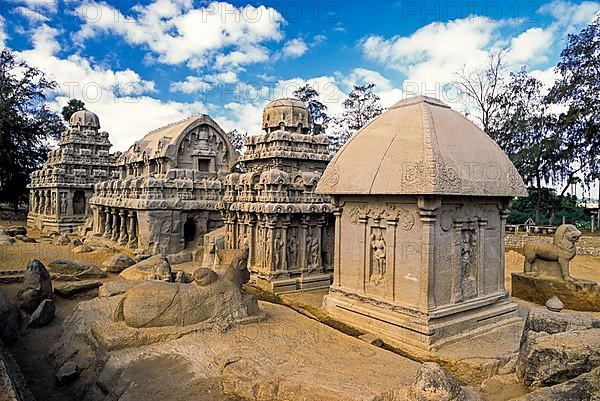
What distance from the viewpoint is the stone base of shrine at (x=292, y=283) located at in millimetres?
12648

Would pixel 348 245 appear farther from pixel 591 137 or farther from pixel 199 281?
pixel 591 137

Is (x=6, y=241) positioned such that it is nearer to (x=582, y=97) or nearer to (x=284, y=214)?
(x=284, y=214)

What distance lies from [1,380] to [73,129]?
2663 centimetres

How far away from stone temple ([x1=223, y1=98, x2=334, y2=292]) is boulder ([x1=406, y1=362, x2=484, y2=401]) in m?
8.86

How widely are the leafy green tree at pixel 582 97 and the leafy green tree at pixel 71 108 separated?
40937 millimetres

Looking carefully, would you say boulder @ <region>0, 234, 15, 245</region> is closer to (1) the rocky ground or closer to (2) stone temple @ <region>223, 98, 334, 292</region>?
(2) stone temple @ <region>223, 98, 334, 292</region>

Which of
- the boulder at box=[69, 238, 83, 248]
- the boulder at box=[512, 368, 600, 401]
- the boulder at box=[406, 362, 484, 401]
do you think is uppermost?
the boulder at box=[512, 368, 600, 401]

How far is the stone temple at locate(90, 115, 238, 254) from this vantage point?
17266mm

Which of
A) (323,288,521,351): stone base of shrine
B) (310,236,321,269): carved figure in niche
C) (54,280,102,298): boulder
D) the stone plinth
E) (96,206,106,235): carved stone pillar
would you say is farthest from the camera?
(96,206,106,235): carved stone pillar

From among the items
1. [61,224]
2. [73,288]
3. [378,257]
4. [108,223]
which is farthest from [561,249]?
[61,224]

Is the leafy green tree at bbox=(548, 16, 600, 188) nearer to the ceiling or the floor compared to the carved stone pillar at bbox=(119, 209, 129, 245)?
nearer to the ceiling

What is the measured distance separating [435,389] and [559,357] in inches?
52.9

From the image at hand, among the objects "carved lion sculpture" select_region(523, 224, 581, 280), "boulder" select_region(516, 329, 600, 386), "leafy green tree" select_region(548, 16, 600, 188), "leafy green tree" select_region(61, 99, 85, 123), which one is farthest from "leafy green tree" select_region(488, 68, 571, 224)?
"leafy green tree" select_region(61, 99, 85, 123)

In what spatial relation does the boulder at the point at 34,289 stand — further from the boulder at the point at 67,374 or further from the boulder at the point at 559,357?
the boulder at the point at 559,357
